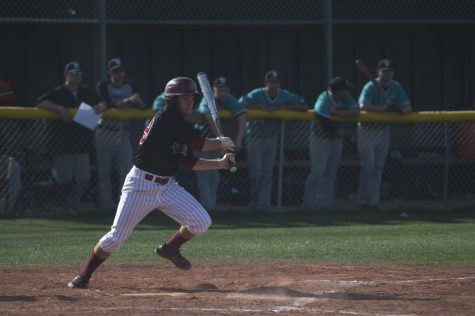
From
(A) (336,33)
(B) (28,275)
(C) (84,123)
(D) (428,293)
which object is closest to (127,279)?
(B) (28,275)

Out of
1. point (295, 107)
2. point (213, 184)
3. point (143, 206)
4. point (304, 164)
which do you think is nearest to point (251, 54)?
point (304, 164)

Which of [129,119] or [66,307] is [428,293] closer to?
[66,307]

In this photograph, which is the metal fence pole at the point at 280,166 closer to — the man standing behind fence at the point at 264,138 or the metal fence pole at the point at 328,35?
the man standing behind fence at the point at 264,138

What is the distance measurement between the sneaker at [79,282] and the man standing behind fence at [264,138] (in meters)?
5.59

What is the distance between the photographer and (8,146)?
11.8 meters

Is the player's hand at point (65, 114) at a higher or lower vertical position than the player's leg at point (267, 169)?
higher

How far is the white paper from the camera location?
11828 millimetres

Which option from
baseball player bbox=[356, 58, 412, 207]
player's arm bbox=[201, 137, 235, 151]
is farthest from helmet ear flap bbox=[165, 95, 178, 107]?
baseball player bbox=[356, 58, 412, 207]

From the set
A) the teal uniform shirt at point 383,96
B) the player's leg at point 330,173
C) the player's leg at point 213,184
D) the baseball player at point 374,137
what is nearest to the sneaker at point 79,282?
the player's leg at point 213,184

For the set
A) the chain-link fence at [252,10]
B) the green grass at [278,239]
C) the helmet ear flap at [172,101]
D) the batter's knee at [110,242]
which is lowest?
the green grass at [278,239]

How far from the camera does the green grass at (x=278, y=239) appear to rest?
8.84 m

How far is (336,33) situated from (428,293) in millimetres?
9576

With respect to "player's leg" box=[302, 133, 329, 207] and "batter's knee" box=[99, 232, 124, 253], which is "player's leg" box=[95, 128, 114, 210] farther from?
"batter's knee" box=[99, 232, 124, 253]

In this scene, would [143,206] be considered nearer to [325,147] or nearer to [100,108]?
[100,108]
